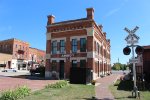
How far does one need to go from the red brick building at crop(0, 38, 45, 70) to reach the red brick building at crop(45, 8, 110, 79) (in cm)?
3597

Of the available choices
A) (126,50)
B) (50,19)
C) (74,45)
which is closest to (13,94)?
(126,50)

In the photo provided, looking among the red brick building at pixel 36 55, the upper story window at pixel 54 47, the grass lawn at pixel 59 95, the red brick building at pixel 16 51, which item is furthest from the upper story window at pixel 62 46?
the red brick building at pixel 36 55

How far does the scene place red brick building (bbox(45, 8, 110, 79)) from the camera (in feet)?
99.6

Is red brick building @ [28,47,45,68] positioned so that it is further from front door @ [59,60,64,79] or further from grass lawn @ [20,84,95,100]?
grass lawn @ [20,84,95,100]

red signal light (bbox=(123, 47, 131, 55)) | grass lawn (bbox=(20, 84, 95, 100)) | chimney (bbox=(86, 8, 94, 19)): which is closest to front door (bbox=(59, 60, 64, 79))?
chimney (bbox=(86, 8, 94, 19))

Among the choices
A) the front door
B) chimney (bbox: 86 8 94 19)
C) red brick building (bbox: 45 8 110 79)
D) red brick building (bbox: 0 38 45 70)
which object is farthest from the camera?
red brick building (bbox: 0 38 45 70)

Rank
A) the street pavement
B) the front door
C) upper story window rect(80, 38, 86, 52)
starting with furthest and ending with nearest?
the front door, upper story window rect(80, 38, 86, 52), the street pavement

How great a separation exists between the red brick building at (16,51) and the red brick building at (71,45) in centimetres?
3597

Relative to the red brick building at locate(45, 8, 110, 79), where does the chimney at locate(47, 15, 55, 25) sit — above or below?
above

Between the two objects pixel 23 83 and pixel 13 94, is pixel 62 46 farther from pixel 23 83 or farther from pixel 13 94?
pixel 13 94

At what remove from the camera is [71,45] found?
32.0 metres

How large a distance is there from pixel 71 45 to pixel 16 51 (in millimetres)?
40943

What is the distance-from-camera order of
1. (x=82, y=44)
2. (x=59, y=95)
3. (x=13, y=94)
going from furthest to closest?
(x=82, y=44) → (x=59, y=95) → (x=13, y=94)

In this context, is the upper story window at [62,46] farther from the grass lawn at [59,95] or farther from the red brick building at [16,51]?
the red brick building at [16,51]
